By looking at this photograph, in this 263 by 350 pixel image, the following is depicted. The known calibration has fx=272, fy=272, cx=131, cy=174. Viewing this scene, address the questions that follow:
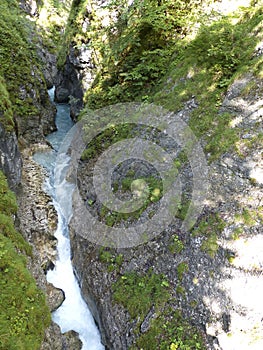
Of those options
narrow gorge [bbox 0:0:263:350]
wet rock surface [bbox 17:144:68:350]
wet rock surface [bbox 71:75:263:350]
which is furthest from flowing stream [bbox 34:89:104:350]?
wet rock surface [bbox 71:75:263:350]

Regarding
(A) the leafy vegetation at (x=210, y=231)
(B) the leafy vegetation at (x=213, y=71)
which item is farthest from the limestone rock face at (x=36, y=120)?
(A) the leafy vegetation at (x=210, y=231)

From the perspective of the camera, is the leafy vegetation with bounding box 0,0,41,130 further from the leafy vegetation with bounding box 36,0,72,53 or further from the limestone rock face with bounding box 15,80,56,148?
the leafy vegetation with bounding box 36,0,72,53

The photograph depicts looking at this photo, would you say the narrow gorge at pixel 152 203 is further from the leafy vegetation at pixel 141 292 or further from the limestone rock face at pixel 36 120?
the limestone rock face at pixel 36 120

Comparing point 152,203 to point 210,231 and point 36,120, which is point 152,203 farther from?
point 36,120

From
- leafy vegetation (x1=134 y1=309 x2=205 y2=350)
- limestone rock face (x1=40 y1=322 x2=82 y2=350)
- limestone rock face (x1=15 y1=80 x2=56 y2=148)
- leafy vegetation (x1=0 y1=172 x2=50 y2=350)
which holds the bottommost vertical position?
limestone rock face (x1=40 y1=322 x2=82 y2=350)

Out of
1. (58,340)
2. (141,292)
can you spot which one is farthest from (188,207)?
(58,340)

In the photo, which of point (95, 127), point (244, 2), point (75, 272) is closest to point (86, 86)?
point (95, 127)

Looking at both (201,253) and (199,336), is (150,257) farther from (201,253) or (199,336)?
(199,336)
